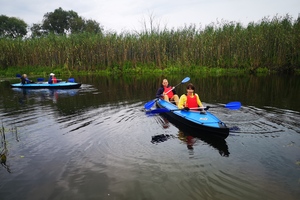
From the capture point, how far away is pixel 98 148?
5.25 metres

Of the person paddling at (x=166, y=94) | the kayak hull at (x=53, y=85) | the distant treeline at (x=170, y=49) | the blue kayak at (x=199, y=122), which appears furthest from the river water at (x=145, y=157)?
the distant treeline at (x=170, y=49)

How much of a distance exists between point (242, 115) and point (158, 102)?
307 centimetres

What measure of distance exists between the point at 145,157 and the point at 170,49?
2017 cm

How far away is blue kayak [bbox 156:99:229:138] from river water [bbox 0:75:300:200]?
23 cm

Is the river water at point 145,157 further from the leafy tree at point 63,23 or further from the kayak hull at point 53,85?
the leafy tree at point 63,23

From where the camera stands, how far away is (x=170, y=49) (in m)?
23.8

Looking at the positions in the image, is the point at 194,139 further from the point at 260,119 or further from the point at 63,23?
the point at 63,23

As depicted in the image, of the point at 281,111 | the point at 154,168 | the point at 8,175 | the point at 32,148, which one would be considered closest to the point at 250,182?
the point at 154,168

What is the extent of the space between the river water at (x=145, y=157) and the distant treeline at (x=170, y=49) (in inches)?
586

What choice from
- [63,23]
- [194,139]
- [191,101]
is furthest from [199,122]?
[63,23]

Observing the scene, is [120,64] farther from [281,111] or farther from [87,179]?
[87,179]

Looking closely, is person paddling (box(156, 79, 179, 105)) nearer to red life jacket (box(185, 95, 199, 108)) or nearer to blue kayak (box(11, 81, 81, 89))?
red life jacket (box(185, 95, 199, 108))

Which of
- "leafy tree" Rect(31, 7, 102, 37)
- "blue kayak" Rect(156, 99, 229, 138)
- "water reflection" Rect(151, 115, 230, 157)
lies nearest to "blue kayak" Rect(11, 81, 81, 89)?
"blue kayak" Rect(156, 99, 229, 138)

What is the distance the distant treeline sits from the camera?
→ 2119 centimetres
